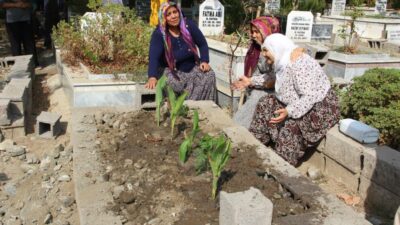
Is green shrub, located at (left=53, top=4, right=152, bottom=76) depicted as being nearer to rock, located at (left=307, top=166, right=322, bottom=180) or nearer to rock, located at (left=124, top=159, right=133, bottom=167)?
rock, located at (left=307, top=166, right=322, bottom=180)

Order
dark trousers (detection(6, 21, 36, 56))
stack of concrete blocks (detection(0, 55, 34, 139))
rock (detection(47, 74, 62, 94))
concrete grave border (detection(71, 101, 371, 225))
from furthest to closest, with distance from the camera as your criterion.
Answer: dark trousers (detection(6, 21, 36, 56)) → rock (detection(47, 74, 62, 94)) → stack of concrete blocks (detection(0, 55, 34, 139)) → concrete grave border (detection(71, 101, 371, 225))

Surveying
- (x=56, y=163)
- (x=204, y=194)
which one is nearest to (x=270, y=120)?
(x=204, y=194)

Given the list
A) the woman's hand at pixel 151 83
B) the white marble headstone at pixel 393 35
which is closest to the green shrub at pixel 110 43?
the woman's hand at pixel 151 83

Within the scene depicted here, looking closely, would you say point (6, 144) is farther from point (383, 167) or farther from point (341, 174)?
point (383, 167)

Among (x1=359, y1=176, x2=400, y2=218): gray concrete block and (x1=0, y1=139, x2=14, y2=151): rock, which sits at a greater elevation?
(x1=359, y1=176, x2=400, y2=218): gray concrete block

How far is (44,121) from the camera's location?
4965 millimetres

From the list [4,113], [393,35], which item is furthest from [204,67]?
[393,35]

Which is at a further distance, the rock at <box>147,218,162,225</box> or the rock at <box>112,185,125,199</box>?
the rock at <box>112,185,125,199</box>

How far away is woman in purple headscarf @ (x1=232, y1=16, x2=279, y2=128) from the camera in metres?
4.19

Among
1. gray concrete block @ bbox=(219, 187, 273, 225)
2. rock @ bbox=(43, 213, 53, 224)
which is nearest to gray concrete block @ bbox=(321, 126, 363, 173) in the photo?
gray concrete block @ bbox=(219, 187, 273, 225)

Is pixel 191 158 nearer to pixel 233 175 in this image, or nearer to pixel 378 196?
pixel 233 175

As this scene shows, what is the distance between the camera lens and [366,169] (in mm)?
3328

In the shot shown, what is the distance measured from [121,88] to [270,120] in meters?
2.01

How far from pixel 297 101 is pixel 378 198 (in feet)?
3.03
